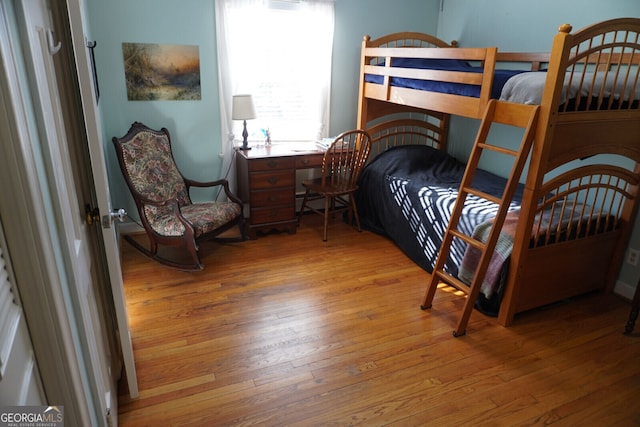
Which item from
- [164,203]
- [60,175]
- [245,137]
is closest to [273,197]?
[245,137]

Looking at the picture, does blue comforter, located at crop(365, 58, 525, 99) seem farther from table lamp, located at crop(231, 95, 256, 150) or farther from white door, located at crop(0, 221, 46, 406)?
white door, located at crop(0, 221, 46, 406)

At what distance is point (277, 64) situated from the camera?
12.8 ft

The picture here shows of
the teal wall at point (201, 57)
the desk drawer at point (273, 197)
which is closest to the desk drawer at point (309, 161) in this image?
the desk drawer at point (273, 197)

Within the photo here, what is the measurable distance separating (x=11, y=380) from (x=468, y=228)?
2559 millimetres

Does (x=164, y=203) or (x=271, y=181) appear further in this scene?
(x=271, y=181)

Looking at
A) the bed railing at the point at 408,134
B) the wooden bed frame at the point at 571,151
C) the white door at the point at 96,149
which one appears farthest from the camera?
the bed railing at the point at 408,134

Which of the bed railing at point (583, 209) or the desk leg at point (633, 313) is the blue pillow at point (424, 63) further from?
the desk leg at point (633, 313)

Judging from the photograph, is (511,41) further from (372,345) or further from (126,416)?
(126,416)

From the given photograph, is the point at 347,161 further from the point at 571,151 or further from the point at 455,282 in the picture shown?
the point at 571,151

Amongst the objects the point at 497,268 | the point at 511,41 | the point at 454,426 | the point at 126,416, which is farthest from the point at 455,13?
the point at 126,416

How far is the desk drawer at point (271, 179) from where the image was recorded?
364 centimetres

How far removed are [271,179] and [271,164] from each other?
13cm

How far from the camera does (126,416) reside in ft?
6.32

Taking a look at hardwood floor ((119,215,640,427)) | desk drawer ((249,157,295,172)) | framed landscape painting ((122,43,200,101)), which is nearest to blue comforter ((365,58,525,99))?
desk drawer ((249,157,295,172))
